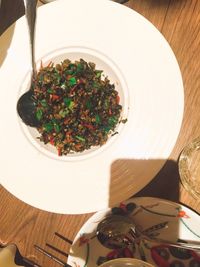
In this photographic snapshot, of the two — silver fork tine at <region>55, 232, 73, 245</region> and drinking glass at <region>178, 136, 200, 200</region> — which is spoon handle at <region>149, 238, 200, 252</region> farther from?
silver fork tine at <region>55, 232, 73, 245</region>

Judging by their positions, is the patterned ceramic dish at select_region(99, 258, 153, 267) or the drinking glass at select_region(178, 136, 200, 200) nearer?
the patterned ceramic dish at select_region(99, 258, 153, 267)

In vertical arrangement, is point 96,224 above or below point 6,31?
below

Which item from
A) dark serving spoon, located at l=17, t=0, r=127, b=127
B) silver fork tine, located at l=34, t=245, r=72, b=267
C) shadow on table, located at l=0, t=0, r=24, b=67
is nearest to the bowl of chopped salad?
dark serving spoon, located at l=17, t=0, r=127, b=127

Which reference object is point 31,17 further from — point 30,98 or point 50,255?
point 50,255

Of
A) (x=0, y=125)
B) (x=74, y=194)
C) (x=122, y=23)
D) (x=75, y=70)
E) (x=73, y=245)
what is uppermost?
(x=122, y=23)

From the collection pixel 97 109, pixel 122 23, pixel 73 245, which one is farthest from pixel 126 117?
pixel 73 245

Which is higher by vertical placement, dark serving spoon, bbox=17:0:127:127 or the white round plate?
dark serving spoon, bbox=17:0:127:127

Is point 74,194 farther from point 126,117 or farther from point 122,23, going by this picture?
point 122,23

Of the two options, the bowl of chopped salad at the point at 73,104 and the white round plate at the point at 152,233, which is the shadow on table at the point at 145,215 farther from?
the bowl of chopped salad at the point at 73,104
